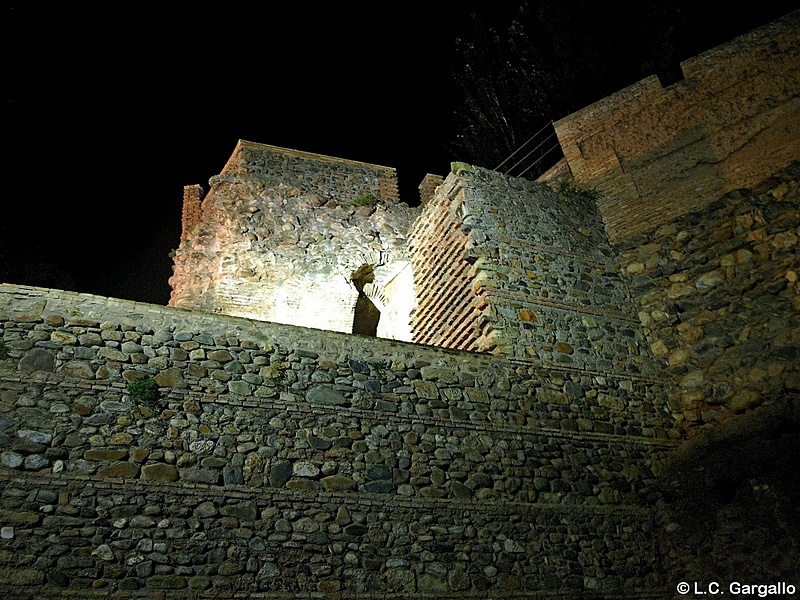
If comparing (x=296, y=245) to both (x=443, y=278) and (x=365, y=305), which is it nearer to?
(x=365, y=305)

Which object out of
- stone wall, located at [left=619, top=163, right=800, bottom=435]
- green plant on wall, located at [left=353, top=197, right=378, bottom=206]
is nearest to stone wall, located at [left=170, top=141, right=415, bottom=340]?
green plant on wall, located at [left=353, top=197, right=378, bottom=206]

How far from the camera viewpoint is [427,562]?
514cm

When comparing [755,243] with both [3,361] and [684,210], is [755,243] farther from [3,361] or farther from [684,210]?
[3,361]

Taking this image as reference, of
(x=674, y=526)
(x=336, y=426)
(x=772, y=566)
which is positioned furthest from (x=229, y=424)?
(x=772, y=566)

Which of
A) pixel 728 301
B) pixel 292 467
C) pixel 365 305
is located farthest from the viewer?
pixel 365 305

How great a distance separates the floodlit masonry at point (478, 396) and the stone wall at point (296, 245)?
7 centimetres

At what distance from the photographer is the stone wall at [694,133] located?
788cm

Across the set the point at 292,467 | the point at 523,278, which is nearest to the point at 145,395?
the point at 292,467

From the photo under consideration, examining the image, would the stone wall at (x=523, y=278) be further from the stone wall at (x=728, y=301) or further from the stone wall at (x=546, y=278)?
the stone wall at (x=728, y=301)

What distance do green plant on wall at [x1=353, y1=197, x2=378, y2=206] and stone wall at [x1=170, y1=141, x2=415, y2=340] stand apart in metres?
0.02

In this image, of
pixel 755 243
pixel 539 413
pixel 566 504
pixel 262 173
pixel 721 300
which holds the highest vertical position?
pixel 262 173

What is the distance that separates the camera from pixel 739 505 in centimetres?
591

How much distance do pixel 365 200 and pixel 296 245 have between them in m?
1.85

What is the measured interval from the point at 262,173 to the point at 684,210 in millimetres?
7352
